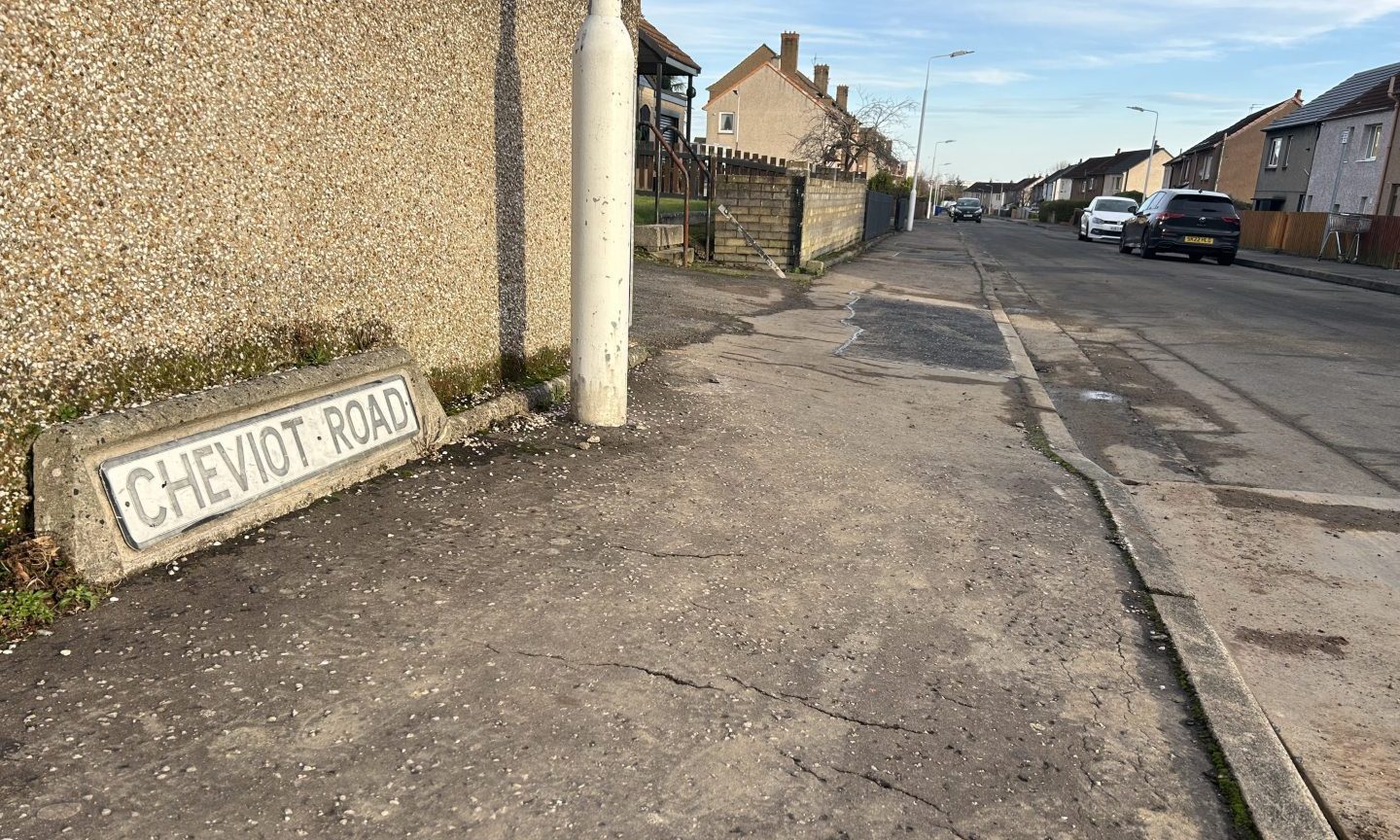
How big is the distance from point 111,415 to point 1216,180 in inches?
2737

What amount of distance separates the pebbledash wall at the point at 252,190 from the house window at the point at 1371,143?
4411 centimetres

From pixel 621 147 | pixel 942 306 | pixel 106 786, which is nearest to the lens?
pixel 106 786

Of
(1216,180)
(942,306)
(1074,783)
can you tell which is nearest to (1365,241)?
(942,306)

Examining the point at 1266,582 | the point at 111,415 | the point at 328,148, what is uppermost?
the point at 328,148

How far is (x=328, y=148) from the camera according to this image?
145 inches

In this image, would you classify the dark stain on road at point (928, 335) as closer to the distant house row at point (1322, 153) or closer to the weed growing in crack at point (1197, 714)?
the weed growing in crack at point (1197, 714)

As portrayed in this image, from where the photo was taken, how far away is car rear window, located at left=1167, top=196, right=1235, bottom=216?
24125 mm

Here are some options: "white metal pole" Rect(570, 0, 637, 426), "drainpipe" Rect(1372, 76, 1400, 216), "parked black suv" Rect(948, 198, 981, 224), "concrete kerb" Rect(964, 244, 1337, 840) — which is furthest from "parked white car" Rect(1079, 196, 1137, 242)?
"parked black suv" Rect(948, 198, 981, 224)

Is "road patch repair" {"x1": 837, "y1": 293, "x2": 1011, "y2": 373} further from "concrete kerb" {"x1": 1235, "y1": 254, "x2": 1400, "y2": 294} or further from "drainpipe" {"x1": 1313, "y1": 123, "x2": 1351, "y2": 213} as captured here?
"drainpipe" {"x1": 1313, "y1": 123, "x2": 1351, "y2": 213}

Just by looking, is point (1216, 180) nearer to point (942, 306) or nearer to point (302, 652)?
point (942, 306)

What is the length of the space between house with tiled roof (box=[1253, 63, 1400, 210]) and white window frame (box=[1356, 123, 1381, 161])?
164 millimetres

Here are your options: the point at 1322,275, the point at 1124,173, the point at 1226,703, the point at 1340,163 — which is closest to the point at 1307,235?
the point at 1322,275

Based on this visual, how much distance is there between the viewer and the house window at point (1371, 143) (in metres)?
Answer: 37.2

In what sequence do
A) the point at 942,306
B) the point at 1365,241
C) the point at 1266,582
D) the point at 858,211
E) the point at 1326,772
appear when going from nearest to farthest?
the point at 1326,772 < the point at 1266,582 < the point at 942,306 < the point at 858,211 < the point at 1365,241
